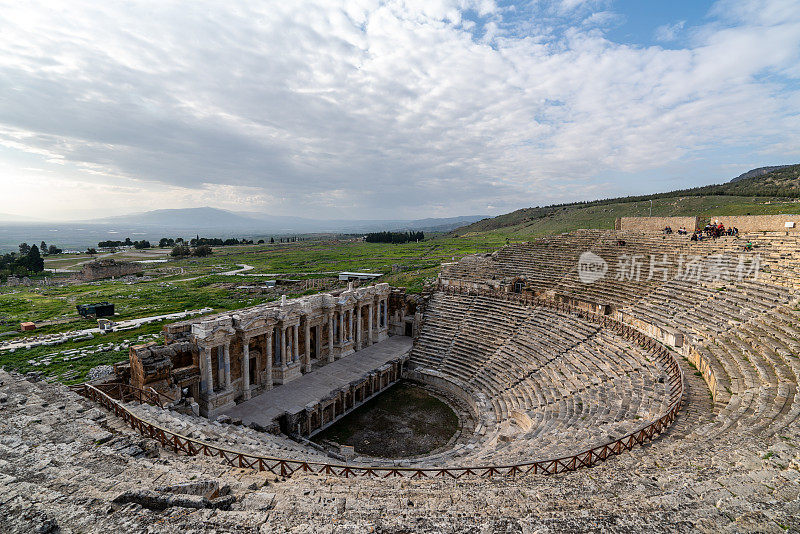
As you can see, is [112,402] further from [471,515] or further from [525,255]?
[525,255]

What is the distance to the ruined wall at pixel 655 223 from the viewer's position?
31859 millimetres

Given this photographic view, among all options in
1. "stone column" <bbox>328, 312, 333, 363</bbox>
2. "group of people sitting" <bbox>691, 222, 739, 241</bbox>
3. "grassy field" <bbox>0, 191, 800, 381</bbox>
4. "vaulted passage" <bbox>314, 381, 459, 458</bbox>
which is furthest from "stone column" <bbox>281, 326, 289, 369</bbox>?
"group of people sitting" <bbox>691, 222, 739, 241</bbox>

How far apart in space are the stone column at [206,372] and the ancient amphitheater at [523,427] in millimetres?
95

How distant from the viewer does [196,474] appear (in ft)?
32.0

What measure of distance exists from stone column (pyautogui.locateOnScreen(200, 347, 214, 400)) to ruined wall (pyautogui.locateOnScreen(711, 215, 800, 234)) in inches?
1399

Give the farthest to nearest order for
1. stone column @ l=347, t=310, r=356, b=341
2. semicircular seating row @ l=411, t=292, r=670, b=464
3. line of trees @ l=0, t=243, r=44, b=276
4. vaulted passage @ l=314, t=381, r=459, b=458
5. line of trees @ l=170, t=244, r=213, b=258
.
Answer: line of trees @ l=170, t=244, r=213, b=258
line of trees @ l=0, t=243, r=44, b=276
stone column @ l=347, t=310, r=356, b=341
vaulted passage @ l=314, t=381, r=459, b=458
semicircular seating row @ l=411, t=292, r=670, b=464

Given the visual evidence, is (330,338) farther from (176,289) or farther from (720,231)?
(176,289)

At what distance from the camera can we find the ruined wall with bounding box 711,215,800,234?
2391cm

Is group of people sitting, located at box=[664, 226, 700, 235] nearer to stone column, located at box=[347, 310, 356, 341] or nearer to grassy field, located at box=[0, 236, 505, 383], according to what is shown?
grassy field, located at box=[0, 236, 505, 383]

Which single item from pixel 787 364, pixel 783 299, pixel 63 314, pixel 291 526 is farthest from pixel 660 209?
pixel 63 314

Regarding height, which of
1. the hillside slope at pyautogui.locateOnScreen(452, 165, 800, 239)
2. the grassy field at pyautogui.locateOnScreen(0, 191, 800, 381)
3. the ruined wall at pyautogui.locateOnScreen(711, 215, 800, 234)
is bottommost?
the grassy field at pyautogui.locateOnScreen(0, 191, 800, 381)

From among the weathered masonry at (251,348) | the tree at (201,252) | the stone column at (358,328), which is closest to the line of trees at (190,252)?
the tree at (201,252)

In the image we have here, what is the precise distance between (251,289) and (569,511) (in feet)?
176

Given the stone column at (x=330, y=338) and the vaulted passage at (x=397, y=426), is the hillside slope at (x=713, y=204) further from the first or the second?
the stone column at (x=330, y=338)
